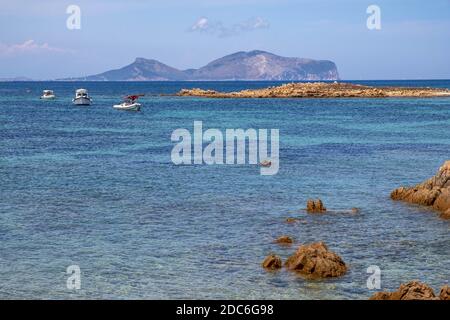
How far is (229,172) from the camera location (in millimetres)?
48781

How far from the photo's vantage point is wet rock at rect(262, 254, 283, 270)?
25.4 m

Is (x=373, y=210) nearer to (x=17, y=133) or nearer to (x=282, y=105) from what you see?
(x=17, y=133)

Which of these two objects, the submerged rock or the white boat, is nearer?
the submerged rock

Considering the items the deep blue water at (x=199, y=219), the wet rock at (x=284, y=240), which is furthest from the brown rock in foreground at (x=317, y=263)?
the wet rock at (x=284, y=240)

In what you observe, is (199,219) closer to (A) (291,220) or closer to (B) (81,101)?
(A) (291,220)

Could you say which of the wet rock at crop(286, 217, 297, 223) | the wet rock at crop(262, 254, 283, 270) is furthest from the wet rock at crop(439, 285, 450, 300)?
the wet rock at crop(286, 217, 297, 223)

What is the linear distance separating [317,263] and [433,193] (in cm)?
1443

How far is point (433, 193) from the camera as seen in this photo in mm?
36656

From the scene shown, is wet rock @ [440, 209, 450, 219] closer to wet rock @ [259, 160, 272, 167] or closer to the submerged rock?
the submerged rock

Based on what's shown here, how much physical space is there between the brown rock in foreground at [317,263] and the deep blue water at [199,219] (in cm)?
51

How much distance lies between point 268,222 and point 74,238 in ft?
30.6

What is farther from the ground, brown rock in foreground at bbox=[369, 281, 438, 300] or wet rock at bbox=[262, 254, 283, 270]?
brown rock in foreground at bbox=[369, 281, 438, 300]

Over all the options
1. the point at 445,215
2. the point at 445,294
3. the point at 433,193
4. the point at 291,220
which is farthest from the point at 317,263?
the point at 433,193

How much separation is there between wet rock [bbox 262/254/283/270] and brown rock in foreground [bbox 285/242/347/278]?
394mm
